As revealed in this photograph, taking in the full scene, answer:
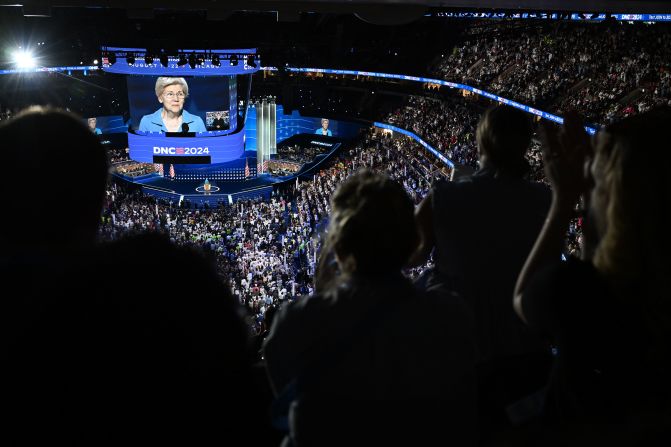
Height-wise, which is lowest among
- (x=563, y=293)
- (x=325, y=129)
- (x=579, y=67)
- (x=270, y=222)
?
(x=270, y=222)

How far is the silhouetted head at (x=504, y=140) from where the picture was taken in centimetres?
240

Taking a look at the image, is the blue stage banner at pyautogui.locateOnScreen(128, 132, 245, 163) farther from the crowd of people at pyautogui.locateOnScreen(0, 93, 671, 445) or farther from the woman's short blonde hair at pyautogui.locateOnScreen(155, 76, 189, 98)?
the crowd of people at pyautogui.locateOnScreen(0, 93, 671, 445)

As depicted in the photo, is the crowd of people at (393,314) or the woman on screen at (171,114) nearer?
the crowd of people at (393,314)

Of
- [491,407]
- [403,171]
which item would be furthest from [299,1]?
[403,171]

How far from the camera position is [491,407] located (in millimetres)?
2137

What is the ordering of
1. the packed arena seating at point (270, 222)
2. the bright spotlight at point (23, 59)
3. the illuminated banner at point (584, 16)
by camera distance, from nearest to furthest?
the packed arena seating at point (270, 222) < the illuminated banner at point (584, 16) < the bright spotlight at point (23, 59)

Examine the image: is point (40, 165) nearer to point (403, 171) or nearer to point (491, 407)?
point (491, 407)

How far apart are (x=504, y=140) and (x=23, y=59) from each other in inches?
1645

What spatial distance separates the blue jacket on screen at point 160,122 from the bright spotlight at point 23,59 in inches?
359

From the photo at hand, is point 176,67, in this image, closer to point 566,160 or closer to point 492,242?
point 492,242

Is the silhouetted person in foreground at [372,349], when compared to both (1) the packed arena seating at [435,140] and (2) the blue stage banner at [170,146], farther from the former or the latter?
(2) the blue stage banner at [170,146]

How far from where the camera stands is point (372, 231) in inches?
65.1

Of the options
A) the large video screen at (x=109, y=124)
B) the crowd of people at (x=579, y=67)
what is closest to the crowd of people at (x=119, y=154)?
→ the large video screen at (x=109, y=124)

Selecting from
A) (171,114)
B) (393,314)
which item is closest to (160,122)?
(171,114)
